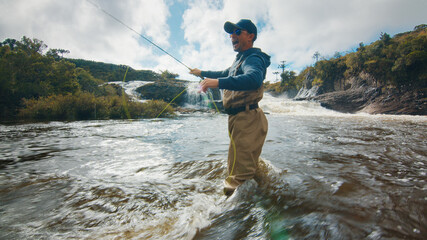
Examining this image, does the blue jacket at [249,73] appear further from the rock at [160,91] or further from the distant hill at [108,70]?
the distant hill at [108,70]

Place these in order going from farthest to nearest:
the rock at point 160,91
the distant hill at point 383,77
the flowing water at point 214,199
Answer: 1. the rock at point 160,91
2. the distant hill at point 383,77
3. the flowing water at point 214,199

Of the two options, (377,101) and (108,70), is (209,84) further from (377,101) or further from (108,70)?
(108,70)

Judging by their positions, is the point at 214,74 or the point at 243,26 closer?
the point at 243,26

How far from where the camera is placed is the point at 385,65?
64.4 ft

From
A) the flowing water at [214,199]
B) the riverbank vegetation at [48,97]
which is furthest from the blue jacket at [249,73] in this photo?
the riverbank vegetation at [48,97]

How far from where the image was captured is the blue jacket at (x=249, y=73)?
70.4 inches

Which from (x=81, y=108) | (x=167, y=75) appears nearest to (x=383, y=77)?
(x=81, y=108)

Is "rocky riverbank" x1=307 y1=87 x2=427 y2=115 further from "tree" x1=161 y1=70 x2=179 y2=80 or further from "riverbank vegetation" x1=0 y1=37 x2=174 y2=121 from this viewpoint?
"tree" x1=161 y1=70 x2=179 y2=80

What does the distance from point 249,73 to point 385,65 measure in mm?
26051

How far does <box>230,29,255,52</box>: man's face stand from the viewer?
7.76ft

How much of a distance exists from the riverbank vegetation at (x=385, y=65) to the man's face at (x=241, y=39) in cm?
2343

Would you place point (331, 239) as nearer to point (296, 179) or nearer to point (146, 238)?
point (296, 179)

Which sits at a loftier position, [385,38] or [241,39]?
[385,38]

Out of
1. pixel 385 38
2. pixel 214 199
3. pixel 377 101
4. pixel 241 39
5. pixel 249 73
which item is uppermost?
pixel 385 38
